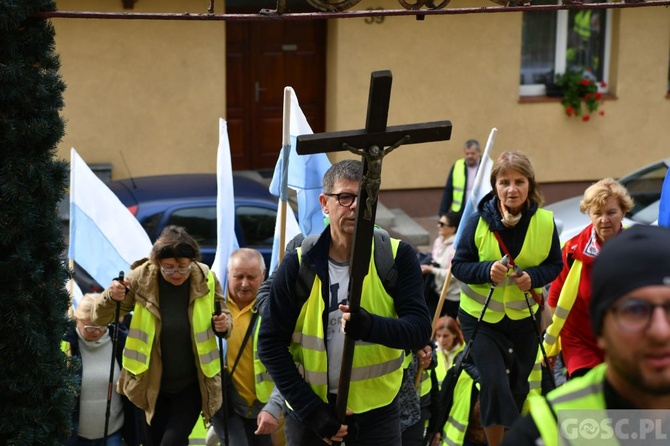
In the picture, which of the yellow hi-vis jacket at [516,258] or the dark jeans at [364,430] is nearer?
the dark jeans at [364,430]

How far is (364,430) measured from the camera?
4.88 m

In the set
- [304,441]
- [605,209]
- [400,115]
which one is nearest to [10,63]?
[304,441]

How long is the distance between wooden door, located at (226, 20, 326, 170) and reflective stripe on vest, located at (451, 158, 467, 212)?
3645mm

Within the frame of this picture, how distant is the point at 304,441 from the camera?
4.90m

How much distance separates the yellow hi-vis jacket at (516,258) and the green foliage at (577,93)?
30.9 ft

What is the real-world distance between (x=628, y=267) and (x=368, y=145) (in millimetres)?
1820

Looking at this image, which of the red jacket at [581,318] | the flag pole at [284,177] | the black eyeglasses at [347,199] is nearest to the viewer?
the black eyeglasses at [347,199]

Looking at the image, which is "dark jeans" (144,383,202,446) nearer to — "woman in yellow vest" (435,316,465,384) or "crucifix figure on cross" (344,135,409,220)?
"woman in yellow vest" (435,316,465,384)

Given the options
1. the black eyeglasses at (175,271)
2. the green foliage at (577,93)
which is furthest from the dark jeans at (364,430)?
the green foliage at (577,93)

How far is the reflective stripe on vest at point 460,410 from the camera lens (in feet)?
23.0

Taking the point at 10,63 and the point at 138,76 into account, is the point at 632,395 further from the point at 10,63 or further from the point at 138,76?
the point at 138,76

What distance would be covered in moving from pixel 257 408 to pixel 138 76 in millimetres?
8555

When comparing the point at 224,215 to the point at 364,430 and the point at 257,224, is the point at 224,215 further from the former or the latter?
the point at 257,224

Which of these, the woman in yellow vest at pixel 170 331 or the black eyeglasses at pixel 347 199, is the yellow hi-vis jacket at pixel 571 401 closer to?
the black eyeglasses at pixel 347 199
